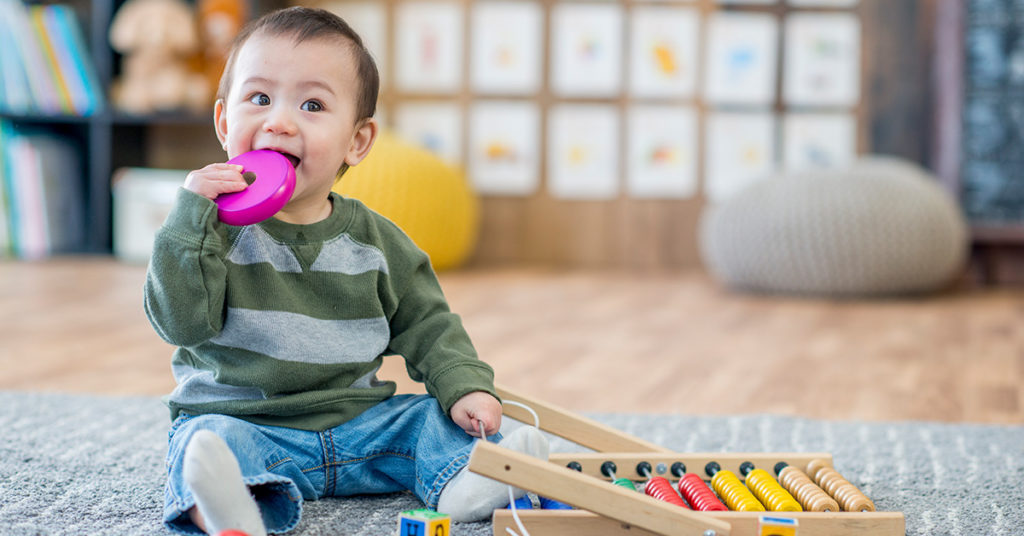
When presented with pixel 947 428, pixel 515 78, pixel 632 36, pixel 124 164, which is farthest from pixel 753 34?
pixel 947 428

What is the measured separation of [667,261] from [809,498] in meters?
2.44

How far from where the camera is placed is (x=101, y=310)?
200 cm

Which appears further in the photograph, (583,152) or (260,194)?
(583,152)

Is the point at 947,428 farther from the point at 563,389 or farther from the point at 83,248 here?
the point at 83,248

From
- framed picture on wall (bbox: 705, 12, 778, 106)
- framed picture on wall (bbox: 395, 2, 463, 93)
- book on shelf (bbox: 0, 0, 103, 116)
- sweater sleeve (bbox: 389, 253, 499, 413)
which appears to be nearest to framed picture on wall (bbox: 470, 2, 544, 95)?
framed picture on wall (bbox: 395, 2, 463, 93)

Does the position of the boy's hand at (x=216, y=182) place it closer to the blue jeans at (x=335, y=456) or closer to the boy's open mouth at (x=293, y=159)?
the boy's open mouth at (x=293, y=159)

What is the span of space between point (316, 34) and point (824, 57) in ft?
8.46

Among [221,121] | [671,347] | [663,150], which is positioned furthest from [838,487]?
[663,150]

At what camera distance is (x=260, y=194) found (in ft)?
2.39

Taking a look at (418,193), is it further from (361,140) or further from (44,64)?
(361,140)

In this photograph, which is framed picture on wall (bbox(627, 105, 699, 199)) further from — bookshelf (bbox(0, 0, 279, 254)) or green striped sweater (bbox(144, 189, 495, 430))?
green striped sweater (bbox(144, 189, 495, 430))

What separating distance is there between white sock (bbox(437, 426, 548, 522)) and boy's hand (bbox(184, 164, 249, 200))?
0.26 metres

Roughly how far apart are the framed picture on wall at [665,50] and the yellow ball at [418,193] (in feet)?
2.20

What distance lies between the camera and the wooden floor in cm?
132
